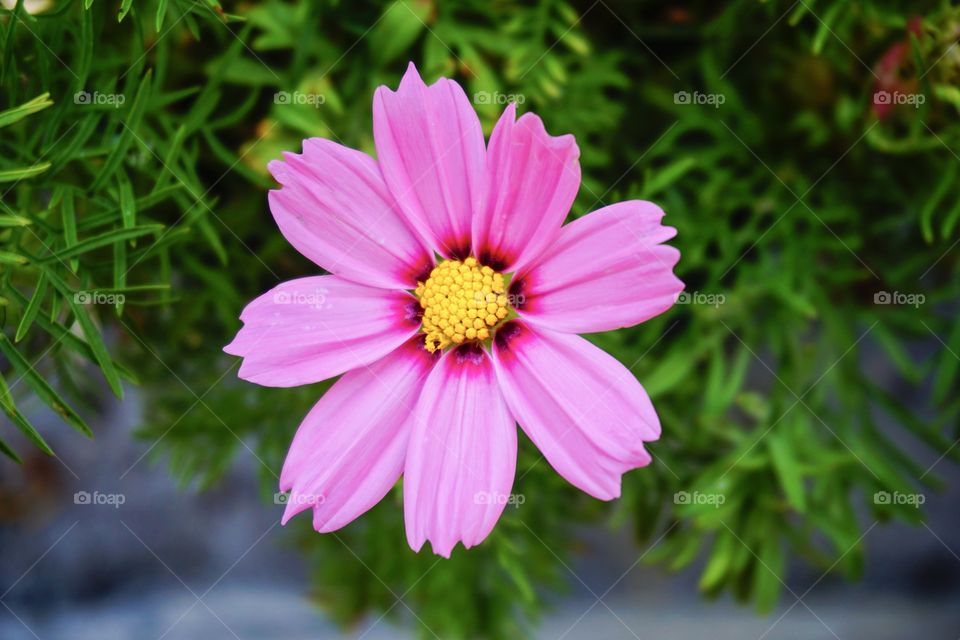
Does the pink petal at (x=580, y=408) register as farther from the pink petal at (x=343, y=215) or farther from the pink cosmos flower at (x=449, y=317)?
the pink petal at (x=343, y=215)

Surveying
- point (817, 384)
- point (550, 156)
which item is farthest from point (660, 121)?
point (550, 156)

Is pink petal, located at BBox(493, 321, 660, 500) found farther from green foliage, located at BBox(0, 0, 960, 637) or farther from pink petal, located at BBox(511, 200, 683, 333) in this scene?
green foliage, located at BBox(0, 0, 960, 637)

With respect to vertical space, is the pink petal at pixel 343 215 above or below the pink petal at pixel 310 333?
above

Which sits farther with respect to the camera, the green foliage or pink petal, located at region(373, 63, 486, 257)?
the green foliage

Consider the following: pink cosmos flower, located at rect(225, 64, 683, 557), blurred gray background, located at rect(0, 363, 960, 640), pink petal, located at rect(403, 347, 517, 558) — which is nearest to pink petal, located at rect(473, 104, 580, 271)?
pink cosmos flower, located at rect(225, 64, 683, 557)

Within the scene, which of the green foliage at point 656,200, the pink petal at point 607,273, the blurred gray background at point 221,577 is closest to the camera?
the pink petal at point 607,273

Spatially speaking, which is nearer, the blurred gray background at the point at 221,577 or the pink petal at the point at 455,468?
the pink petal at the point at 455,468

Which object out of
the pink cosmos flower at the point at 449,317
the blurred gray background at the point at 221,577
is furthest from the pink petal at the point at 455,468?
the blurred gray background at the point at 221,577
